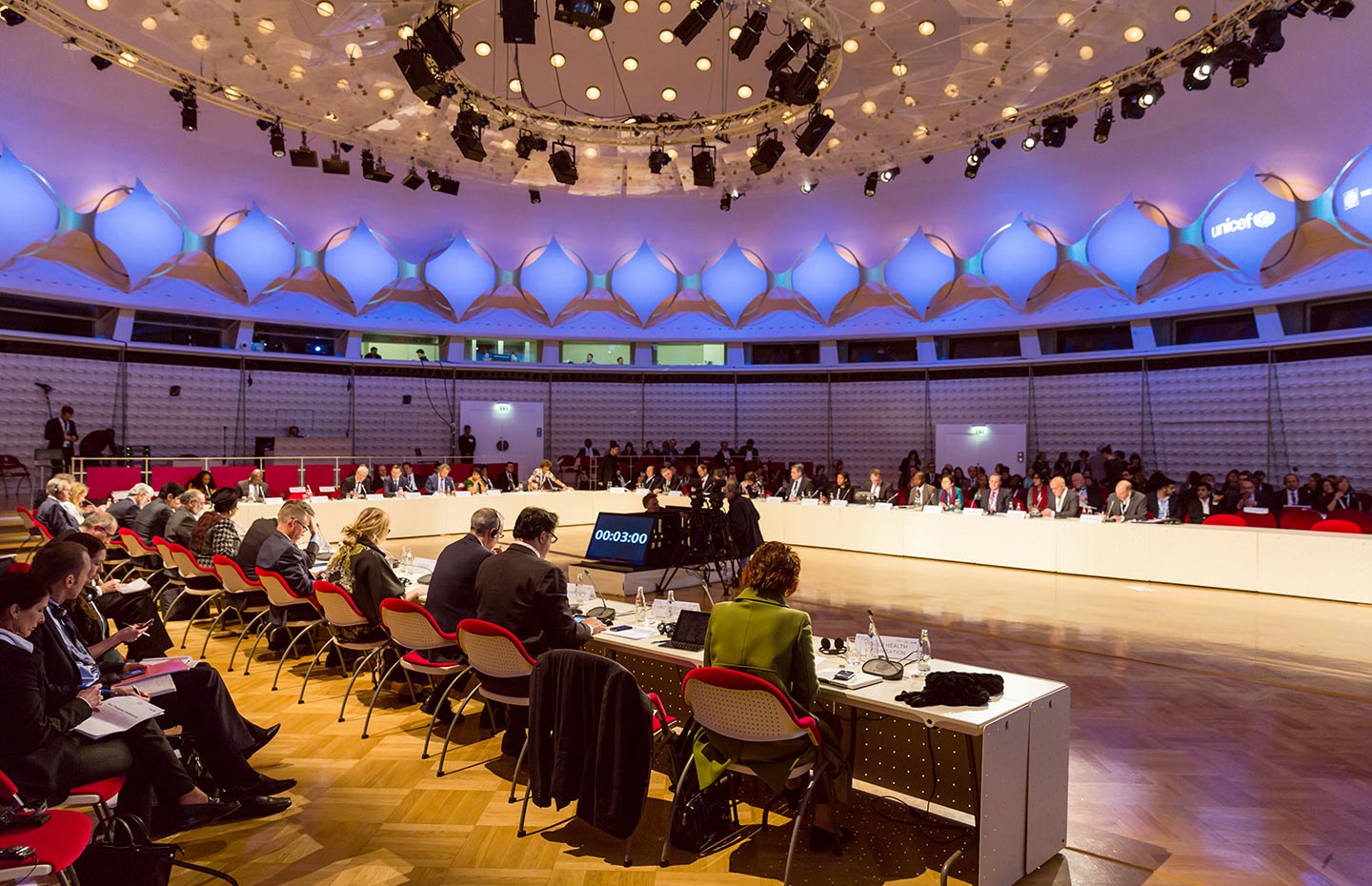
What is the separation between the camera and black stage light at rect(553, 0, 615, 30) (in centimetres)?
639

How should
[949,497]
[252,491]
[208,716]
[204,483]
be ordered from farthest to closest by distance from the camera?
1. [949,497]
2. [252,491]
3. [204,483]
4. [208,716]

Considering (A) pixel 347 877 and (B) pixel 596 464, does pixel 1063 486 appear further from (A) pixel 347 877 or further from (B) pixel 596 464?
(B) pixel 596 464

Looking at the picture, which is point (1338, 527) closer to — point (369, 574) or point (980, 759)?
point (980, 759)

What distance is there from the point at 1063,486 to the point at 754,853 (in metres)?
8.59

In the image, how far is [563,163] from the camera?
9734 millimetres

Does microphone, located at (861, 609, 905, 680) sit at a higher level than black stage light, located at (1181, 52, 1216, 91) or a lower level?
lower

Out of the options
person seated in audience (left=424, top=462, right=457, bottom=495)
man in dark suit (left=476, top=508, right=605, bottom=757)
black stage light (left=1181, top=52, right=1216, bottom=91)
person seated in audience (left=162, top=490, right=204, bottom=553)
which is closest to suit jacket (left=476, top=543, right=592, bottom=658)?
man in dark suit (left=476, top=508, right=605, bottom=757)

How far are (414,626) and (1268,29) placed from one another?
8.68 m

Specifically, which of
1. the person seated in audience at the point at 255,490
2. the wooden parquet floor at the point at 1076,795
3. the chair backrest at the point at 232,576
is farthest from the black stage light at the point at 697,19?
the person seated in audience at the point at 255,490

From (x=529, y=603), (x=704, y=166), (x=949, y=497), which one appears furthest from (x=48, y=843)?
(x=949, y=497)

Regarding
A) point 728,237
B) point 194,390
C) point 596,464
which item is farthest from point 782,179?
point 194,390

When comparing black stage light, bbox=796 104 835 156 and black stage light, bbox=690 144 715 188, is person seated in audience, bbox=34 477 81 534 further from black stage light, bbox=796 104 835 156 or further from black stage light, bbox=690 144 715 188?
black stage light, bbox=796 104 835 156

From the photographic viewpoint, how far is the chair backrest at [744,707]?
2.84 m

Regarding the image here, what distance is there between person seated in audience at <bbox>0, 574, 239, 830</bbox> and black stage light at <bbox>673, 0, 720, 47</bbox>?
20.1ft
